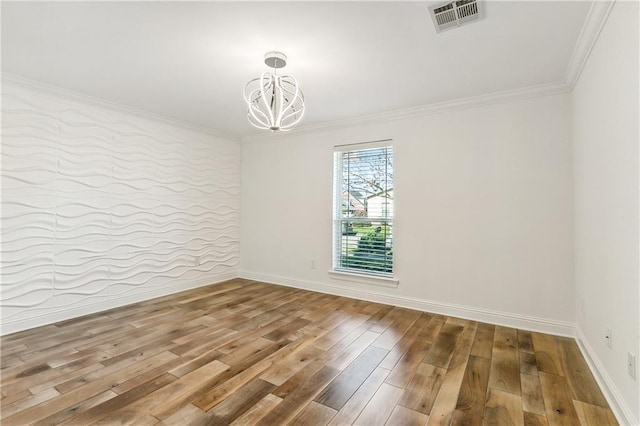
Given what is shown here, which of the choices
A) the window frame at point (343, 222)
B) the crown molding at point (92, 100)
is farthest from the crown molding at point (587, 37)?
the crown molding at point (92, 100)

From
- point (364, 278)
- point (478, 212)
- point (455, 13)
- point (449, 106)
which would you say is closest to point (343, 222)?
point (364, 278)

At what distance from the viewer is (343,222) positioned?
14.1ft

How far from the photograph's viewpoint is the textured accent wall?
2918mm

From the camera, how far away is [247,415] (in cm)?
170

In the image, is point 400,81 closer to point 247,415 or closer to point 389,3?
point 389,3

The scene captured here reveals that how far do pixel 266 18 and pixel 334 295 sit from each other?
10.9 feet

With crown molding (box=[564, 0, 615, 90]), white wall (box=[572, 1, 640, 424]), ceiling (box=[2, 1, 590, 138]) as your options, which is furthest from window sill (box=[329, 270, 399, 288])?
crown molding (box=[564, 0, 615, 90])

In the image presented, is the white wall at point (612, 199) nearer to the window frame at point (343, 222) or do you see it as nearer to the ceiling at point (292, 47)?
the ceiling at point (292, 47)

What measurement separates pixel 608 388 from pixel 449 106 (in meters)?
2.80

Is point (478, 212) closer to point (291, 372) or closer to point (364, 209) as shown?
point (364, 209)

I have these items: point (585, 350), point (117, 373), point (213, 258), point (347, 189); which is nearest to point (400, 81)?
point (347, 189)

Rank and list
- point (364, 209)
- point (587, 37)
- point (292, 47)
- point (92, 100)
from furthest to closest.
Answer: point (364, 209)
point (92, 100)
point (292, 47)
point (587, 37)

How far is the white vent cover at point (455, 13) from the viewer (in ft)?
5.99

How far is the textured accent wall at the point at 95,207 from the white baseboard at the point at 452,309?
1.72m
